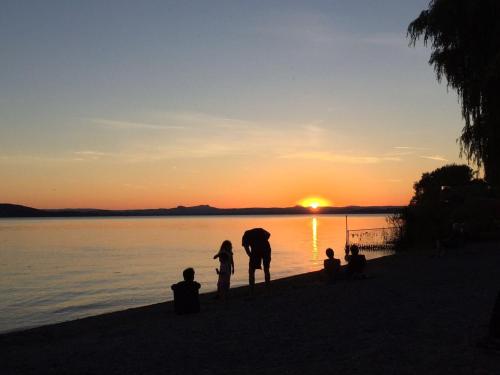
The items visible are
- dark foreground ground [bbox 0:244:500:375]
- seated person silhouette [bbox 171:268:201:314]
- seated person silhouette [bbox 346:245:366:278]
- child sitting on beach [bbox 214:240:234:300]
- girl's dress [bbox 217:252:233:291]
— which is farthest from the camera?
seated person silhouette [bbox 346:245:366:278]

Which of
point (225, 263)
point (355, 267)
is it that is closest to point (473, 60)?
point (355, 267)

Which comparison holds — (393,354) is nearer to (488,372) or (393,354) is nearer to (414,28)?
(488,372)

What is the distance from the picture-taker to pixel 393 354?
25.6ft

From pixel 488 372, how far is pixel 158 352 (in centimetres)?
522

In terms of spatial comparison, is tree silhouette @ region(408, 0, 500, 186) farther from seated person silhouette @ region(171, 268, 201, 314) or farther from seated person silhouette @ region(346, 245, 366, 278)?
seated person silhouette @ region(171, 268, 201, 314)

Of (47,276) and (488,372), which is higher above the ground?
(488,372)

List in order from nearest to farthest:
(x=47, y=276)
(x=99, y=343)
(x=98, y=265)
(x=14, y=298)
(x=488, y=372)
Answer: (x=488, y=372) → (x=99, y=343) → (x=14, y=298) → (x=47, y=276) → (x=98, y=265)

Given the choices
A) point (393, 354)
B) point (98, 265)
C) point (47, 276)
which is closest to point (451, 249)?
point (393, 354)

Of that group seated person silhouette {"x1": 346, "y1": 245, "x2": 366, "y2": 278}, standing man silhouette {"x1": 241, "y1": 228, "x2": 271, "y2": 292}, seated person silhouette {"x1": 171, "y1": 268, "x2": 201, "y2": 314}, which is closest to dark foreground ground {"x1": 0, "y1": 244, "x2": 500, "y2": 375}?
seated person silhouette {"x1": 171, "y1": 268, "x2": 201, "y2": 314}

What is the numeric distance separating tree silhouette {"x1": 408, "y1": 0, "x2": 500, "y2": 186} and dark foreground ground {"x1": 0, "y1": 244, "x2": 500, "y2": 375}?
5.47m

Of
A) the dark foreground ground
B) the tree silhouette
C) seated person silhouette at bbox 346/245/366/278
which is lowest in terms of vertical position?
the dark foreground ground

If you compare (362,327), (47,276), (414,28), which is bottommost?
(47,276)

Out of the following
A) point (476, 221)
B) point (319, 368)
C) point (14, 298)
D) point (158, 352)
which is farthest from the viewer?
point (476, 221)

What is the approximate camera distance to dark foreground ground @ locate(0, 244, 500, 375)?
7.54 m
